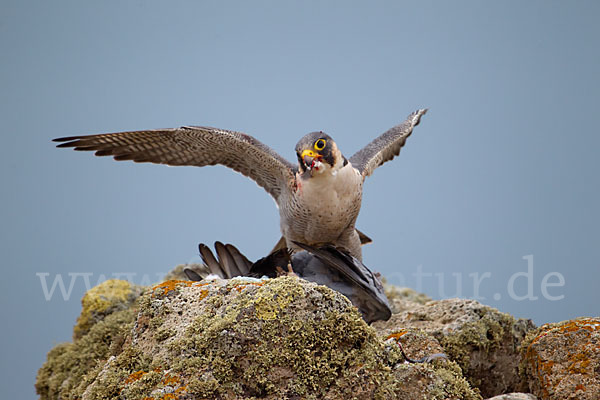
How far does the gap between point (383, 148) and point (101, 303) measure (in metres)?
3.95

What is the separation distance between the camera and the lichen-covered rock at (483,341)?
4645mm

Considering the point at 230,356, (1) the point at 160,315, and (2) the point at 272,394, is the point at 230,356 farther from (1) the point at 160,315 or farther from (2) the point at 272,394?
(1) the point at 160,315

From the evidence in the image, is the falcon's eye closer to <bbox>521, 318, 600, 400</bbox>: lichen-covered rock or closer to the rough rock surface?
the rough rock surface

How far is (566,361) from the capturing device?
3.68 metres

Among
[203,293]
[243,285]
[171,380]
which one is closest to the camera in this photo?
[171,380]

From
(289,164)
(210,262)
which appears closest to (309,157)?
(289,164)

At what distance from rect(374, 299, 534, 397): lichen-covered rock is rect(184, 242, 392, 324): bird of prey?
0.27 meters

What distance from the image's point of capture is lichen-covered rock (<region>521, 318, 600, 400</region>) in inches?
139

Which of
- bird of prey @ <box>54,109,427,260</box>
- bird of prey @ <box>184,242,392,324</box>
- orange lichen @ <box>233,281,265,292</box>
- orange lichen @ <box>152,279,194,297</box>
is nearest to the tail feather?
bird of prey @ <box>184,242,392,324</box>

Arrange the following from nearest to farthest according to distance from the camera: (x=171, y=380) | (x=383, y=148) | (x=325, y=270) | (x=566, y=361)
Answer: (x=171, y=380), (x=566, y=361), (x=325, y=270), (x=383, y=148)

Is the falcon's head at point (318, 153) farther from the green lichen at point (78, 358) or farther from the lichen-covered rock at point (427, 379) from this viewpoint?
the lichen-covered rock at point (427, 379)

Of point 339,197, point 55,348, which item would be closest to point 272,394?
point 339,197

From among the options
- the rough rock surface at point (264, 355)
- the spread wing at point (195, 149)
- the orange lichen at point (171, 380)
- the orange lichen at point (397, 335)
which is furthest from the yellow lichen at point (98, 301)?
the orange lichen at point (397, 335)

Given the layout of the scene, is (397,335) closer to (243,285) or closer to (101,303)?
(243,285)
